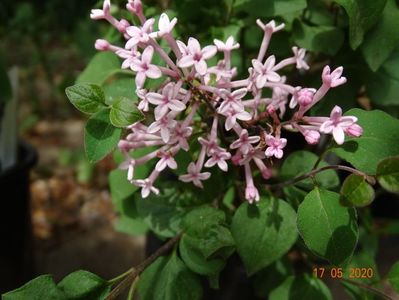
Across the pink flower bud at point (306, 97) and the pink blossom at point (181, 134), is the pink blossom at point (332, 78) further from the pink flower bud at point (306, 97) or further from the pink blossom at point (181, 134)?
the pink blossom at point (181, 134)

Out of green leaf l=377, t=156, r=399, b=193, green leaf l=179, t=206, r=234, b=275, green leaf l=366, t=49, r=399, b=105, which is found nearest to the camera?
green leaf l=377, t=156, r=399, b=193

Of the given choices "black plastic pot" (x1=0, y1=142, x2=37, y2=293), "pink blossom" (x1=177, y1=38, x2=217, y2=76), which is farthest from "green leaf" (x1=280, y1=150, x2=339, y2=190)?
"black plastic pot" (x1=0, y1=142, x2=37, y2=293)

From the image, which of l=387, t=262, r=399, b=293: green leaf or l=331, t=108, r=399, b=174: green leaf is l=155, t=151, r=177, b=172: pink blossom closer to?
l=331, t=108, r=399, b=174: green leaf

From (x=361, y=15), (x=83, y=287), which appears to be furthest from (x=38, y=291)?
(x=361, y=15)

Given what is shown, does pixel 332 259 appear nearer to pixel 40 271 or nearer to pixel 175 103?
pixel 175 103

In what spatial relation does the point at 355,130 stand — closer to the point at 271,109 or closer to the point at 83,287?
the point at 271,109

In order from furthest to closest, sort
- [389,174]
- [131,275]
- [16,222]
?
[16,222] → [131,275] → [389,174]
